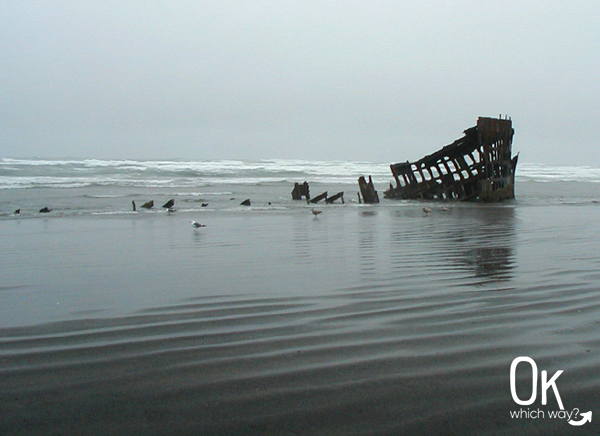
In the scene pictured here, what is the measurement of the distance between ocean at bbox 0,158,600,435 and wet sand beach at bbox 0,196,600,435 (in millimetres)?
13

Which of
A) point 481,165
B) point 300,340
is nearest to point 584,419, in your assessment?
point 300,340

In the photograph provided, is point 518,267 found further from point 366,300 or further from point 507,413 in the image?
point 507,413

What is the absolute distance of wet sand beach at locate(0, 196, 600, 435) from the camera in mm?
2580

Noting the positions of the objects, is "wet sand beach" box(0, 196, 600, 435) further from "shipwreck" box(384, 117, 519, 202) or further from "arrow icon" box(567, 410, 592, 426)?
"shipwreck" box(384, 117, 519, 202)

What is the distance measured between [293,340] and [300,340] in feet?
0.15

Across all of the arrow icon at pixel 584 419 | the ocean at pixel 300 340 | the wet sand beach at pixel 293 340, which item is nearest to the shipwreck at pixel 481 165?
the ocean at pixel 300 340

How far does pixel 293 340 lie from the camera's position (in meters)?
3.63

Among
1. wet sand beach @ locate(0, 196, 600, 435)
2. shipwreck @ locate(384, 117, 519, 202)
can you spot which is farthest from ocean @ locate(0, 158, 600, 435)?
shipwreck @ locate(384, 117, 519, 202)

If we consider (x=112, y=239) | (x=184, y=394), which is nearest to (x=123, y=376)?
(x=184, y=394)

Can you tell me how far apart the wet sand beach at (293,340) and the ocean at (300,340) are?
0.01m

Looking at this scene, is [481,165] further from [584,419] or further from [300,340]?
[584,419]

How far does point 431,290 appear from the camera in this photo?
519 cm

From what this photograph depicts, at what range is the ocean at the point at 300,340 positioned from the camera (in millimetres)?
2574

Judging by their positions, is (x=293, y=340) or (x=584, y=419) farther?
(x=293, y=340)
